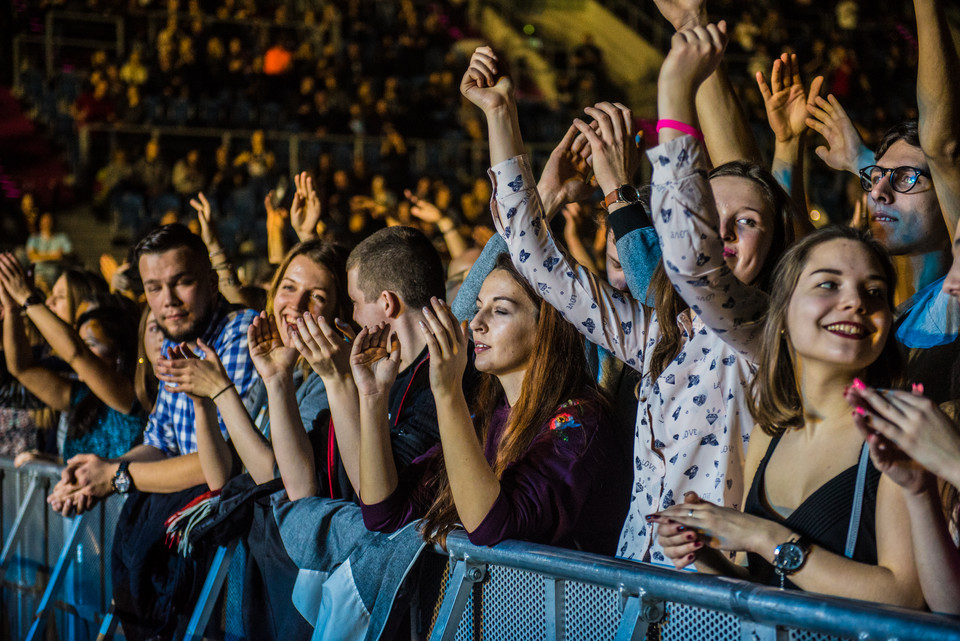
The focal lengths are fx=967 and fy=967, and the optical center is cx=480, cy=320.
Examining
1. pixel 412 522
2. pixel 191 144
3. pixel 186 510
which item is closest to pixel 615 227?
pixel 412 522

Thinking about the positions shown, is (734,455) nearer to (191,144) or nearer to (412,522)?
(412,522)

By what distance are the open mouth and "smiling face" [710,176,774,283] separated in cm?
36

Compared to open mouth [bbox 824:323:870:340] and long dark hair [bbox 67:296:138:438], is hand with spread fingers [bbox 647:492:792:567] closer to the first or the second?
open mouth [bbox 824:323:870:340]

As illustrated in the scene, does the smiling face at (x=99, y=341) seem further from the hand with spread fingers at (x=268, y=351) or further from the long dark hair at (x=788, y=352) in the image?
the long dark hair at (x=788, y=352)

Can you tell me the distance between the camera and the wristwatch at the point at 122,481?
3.05 metres

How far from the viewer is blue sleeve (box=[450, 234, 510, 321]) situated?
2570 mm

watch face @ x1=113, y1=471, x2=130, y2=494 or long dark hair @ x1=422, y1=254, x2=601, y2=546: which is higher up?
long dark hair @ x1=422, y1=254, x2=601, y2=546

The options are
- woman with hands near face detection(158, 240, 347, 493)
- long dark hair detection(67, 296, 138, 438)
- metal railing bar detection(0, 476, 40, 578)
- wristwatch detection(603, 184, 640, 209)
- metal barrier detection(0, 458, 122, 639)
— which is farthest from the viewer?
long dark hair detection(67, 296, 138, 438)

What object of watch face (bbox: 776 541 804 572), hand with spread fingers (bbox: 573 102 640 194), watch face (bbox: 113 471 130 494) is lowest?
watch face (bbox: 113 471 130 494)

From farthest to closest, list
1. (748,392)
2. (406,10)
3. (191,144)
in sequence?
(406,10)
(191,144)
(748,392)

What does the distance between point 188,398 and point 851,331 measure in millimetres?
2257

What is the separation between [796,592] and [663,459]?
0.56m

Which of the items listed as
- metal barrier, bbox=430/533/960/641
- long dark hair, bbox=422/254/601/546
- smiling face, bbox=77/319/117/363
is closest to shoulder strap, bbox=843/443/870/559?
metal barrier, bbox=430/533/960/641

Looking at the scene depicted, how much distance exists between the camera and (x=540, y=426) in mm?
2133
